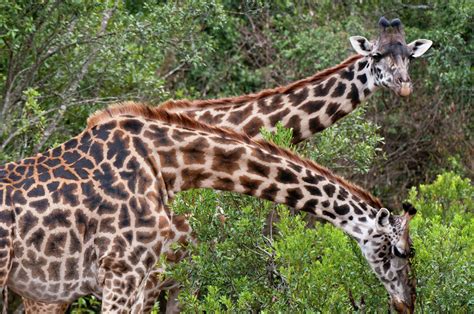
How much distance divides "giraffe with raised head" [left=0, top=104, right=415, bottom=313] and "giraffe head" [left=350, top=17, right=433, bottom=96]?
103 inches

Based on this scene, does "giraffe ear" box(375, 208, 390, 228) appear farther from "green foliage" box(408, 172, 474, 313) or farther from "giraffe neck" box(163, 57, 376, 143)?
"giraffe neck" box(163, 57, 376, 143)

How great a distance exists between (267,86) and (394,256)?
796 centimetres

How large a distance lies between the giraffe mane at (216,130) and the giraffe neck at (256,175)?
0.04 feet

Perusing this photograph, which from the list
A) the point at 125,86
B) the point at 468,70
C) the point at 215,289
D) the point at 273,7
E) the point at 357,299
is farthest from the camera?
the point at 273,7

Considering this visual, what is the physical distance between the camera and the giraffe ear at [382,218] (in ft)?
31.3

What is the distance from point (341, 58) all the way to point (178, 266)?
7642mm

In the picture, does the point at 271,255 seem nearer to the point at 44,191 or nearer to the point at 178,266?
the point at 178,266

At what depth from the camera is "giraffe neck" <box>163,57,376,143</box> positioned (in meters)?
11.9

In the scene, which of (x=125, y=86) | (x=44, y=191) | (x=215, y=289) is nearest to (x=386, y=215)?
(x=215, y=289)

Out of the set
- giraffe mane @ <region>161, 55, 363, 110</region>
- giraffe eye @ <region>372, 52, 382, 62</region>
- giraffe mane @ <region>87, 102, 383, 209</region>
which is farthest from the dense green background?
giraffe eye @ <region>372, 52, 382, 62</region>

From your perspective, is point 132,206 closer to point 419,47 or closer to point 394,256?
point 394,256

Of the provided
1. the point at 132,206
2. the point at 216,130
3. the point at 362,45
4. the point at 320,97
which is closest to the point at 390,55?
the point at 362,45

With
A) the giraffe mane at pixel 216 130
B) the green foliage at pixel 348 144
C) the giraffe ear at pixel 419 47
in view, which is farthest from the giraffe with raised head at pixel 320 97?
the giraffe mane at pixel 216 130

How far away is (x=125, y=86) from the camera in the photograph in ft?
48.0
